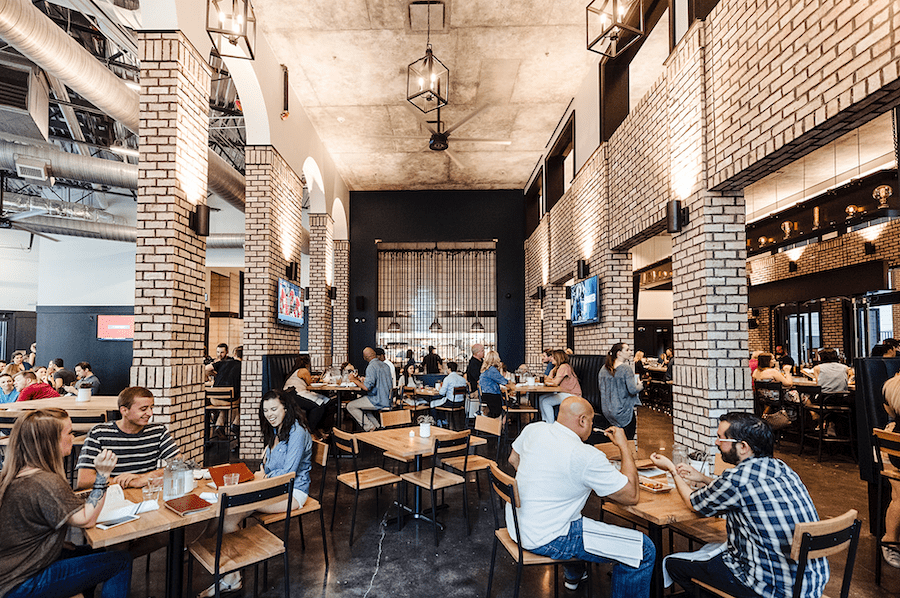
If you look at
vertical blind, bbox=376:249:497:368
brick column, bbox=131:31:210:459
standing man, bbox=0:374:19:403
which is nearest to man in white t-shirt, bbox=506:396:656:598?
brick column, bbox=131:31:210:459

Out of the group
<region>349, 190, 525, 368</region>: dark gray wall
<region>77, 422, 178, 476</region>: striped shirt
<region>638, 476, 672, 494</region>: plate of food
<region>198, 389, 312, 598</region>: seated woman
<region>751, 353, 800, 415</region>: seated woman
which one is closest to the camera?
<region>638, 476, 672, 494</region>: plate of food

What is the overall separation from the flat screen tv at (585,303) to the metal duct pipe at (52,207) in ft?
34.2

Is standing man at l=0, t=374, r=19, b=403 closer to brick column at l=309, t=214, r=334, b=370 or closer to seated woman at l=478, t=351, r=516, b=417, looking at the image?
brick column at l=309, t=214, r=334, b=370

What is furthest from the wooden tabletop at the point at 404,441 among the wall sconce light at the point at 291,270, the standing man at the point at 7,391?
the standing man at the point at 7,391

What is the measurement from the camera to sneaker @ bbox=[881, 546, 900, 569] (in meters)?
3.60

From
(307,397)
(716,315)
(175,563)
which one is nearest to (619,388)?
(716,315)

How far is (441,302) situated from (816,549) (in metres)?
13.2

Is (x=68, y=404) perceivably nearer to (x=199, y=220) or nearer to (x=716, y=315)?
(x=199, y=220)

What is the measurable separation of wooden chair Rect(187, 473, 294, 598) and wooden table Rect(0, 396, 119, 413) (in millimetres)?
3323

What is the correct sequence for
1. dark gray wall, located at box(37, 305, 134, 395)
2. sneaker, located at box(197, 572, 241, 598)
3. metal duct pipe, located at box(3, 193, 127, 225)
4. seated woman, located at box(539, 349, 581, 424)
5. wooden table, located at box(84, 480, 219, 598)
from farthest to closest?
1. dark gray wall, located at box(37, 305, 134, 395)
2. metal duct pipe, located at box(3, 193, 127, 225)
3. seated woman, located at box(539, 349, 581, 424)
4. sneaker, located at box(197, 572, 241, 598)
5. wooden table, located at box(84, 480, 219, 598)

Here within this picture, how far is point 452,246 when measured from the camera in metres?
15.1

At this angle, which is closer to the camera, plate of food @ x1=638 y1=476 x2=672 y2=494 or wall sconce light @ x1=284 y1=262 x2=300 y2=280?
plate of food @ x1=638 y1=476 x2=672 y2=494

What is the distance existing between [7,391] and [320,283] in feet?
→ 18.3

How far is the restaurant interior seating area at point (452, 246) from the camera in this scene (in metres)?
3.52
